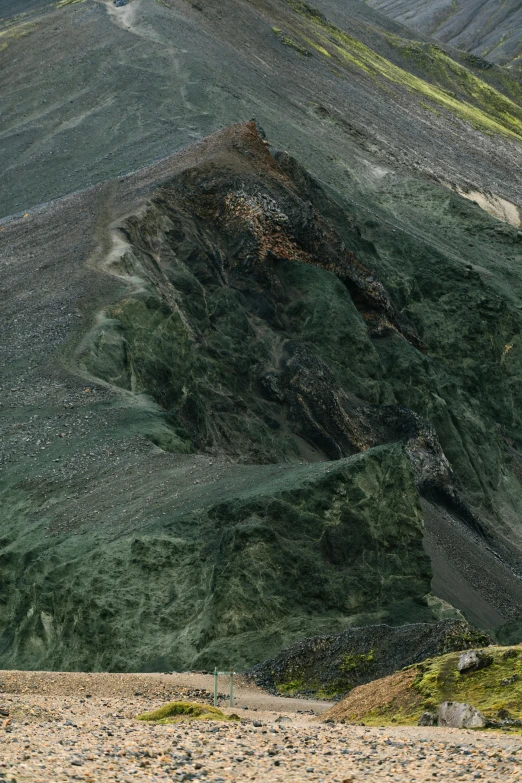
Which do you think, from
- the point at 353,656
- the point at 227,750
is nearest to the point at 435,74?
the point at 353,656

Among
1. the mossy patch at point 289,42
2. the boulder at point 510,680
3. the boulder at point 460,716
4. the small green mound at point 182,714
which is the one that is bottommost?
the boulder at point 510,680

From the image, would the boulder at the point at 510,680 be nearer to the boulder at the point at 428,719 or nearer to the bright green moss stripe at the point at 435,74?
the boulder at the point at 428,719

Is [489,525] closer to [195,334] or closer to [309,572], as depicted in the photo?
[195,334]

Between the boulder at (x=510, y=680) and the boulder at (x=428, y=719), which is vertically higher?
the boulder at (x=428, y=719)

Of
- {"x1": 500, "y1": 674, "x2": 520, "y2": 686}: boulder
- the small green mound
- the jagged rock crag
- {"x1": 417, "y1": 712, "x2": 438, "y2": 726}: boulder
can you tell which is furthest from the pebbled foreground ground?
the jagged rock crag

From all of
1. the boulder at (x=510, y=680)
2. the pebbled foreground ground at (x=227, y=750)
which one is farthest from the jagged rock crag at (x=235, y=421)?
the pebbled foreground ground at (x=227, y=750)

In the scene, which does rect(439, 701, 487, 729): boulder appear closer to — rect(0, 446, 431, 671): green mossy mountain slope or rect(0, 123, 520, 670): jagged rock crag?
rect(0, 446, 431, 671): green mossy mountain slope

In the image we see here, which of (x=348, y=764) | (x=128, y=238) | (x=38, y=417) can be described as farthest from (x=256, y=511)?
(x=128, y=238)
